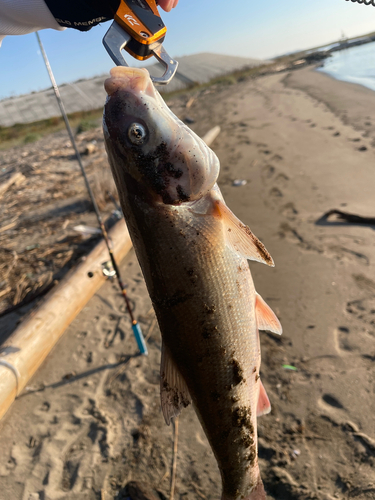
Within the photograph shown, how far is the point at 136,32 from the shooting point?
1.76m

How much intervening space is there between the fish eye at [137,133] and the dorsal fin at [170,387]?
113 cm

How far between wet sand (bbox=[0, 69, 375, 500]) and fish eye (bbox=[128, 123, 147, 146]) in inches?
115

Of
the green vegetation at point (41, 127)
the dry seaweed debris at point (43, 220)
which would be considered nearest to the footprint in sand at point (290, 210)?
the dry seaweed debris at point (43, 220)

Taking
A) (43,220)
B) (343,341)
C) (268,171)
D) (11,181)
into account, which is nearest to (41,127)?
(11,181)

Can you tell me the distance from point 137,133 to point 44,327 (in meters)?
3.54

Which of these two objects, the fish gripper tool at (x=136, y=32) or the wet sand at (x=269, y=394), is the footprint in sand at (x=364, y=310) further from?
the fish gripper tool at (x=136, y=32)

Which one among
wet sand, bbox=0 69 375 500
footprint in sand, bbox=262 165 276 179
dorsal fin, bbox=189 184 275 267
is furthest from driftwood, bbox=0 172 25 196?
dorsal fin, bbox=189 184 275 267

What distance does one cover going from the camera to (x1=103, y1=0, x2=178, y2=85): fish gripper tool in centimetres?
174

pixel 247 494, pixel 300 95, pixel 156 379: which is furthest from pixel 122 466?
pixel 300 95

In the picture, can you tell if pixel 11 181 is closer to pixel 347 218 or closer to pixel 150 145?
pixel 347 218

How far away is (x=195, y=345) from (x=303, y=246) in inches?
167

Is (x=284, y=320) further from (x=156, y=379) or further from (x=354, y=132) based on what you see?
(x=354, y=132)

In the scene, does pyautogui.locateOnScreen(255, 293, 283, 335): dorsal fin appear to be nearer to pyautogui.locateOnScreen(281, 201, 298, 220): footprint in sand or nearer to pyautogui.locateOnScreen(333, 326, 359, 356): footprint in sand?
pyautogui.locateOnScreen(333, 326, 359, 356): footprint in sand

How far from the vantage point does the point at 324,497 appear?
2.65 meters
